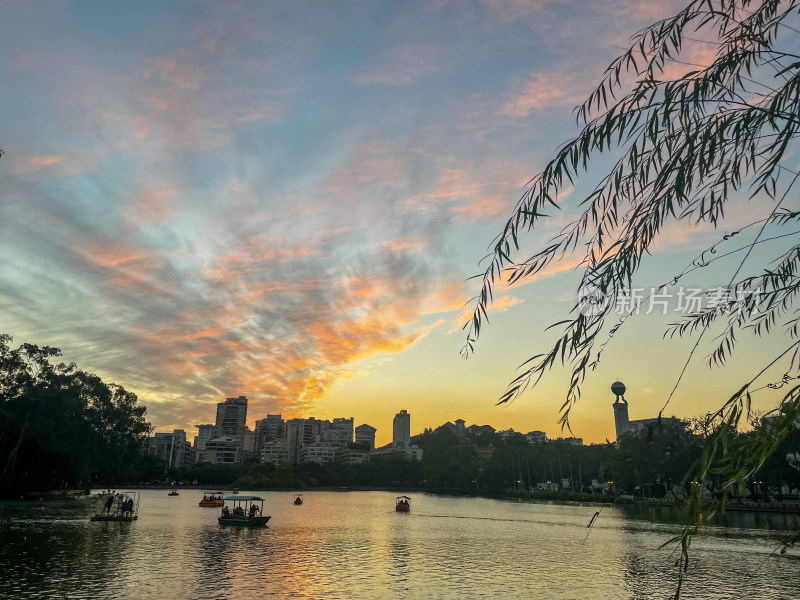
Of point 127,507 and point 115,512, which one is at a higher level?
point 127,507

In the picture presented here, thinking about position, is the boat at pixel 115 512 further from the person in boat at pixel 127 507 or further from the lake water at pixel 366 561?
the lake water at pixel 366 561

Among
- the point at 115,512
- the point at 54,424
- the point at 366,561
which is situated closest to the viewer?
the point at 366,561

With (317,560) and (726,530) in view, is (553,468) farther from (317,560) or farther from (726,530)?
(317,560)

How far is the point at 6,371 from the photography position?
64.8m

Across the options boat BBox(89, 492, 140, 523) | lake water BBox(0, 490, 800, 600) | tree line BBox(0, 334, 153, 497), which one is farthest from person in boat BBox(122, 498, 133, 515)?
tree line BBox(0, 334, 153, 497)

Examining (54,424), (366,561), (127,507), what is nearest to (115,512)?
(127,507)

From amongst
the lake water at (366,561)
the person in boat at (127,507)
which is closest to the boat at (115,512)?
the person in boat at (127,507)

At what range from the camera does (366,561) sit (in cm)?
3388

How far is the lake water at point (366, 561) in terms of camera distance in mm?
25172

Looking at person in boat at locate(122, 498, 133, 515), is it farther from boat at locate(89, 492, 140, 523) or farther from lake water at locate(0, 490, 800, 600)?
lake water at locate(0, 490, 800, 600)

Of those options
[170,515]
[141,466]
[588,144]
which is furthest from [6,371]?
[588,144]

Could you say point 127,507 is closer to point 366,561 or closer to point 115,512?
point 115,512

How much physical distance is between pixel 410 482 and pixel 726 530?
11991 cm

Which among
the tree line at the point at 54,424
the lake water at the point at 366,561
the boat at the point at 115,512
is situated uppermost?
the tree line at the point at 54,424
